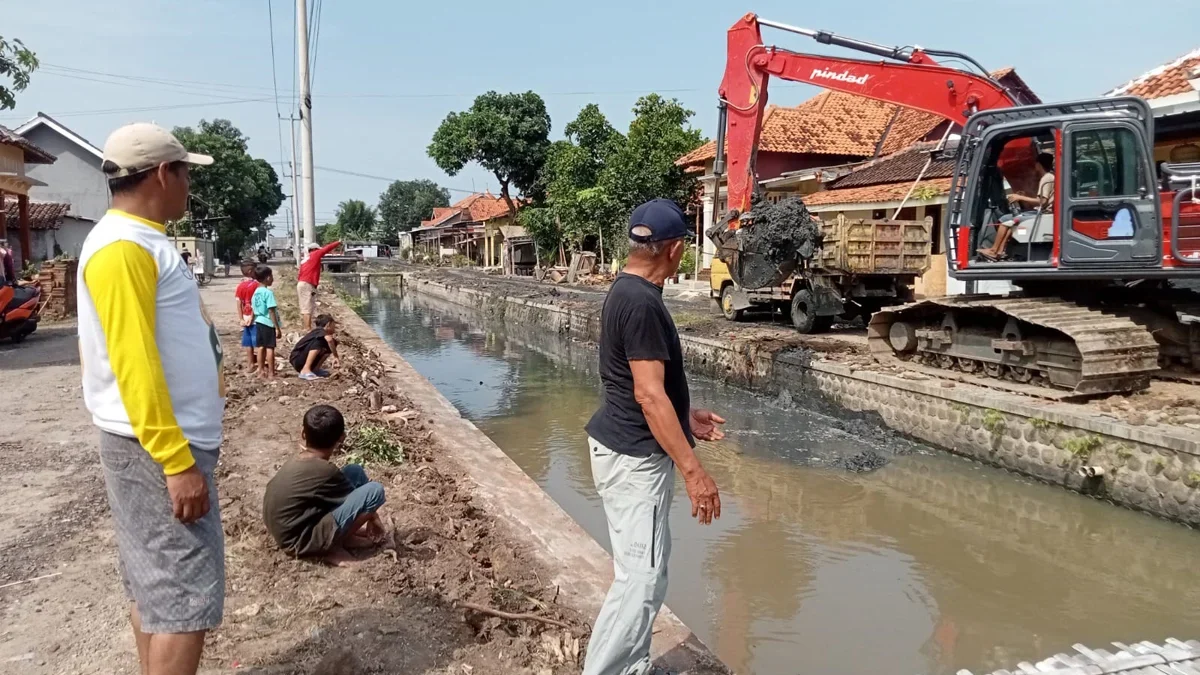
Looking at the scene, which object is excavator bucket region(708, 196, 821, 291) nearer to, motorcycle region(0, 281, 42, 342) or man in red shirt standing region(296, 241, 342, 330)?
man in red shirt standing region(296, 241, 342, 330)

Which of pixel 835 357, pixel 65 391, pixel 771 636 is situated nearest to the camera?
pixel 771 636

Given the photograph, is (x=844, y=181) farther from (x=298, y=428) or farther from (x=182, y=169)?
(x=182, y=169)

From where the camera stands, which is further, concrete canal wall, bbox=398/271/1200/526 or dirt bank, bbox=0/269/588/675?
concrete canal wall, bbox=398/271/1200/526

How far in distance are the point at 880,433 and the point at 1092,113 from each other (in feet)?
12.2

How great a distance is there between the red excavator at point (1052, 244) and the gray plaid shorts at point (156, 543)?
7.15m

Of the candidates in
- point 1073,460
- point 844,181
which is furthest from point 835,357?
point 844,181

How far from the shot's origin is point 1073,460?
6.67 meters

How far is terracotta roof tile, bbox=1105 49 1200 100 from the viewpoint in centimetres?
1080

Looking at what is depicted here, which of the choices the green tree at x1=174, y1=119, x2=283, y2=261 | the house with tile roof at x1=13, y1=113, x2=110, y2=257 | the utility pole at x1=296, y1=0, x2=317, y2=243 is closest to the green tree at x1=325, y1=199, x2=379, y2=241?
the green tree at x1=174, y1=119, x2=283, y2=261

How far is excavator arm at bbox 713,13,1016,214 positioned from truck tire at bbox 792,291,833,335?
1536mm

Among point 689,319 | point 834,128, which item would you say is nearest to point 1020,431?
point 689,319

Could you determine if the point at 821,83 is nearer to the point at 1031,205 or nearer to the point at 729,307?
the point at 1031,205

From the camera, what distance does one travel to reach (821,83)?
11039mm

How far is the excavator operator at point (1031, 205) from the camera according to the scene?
7.74 metres
